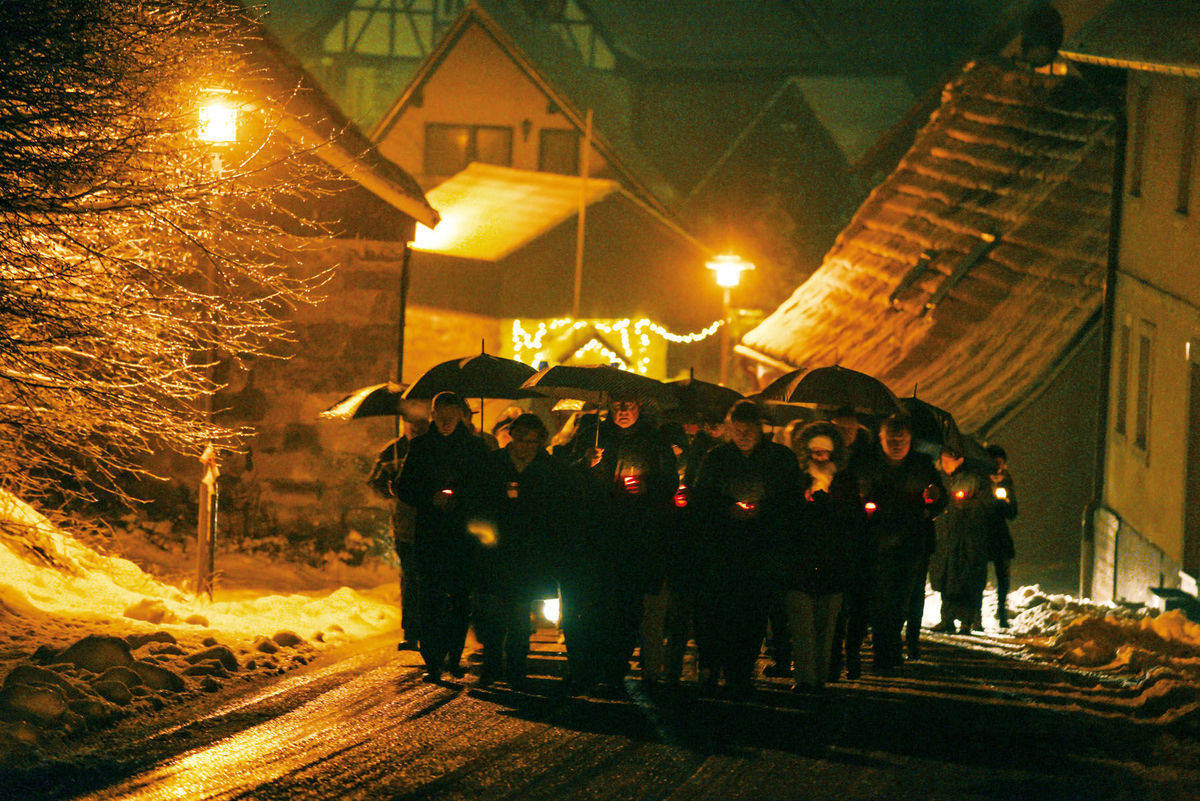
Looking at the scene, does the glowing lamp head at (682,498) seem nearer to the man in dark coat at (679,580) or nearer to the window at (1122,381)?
the man in dark coat at (679,580)

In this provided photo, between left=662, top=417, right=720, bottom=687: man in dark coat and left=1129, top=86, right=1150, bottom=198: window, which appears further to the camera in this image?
left=1129, top=86, right=1150, bottom=198: window

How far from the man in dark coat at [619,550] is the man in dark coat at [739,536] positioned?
0.31 m

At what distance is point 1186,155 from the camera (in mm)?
16031

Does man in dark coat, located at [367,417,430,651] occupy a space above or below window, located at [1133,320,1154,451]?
below

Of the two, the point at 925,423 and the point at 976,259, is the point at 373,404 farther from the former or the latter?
the point at 976,259

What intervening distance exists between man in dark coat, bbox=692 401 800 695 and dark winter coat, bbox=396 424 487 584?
5.00 feet

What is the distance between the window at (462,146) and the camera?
42188mm

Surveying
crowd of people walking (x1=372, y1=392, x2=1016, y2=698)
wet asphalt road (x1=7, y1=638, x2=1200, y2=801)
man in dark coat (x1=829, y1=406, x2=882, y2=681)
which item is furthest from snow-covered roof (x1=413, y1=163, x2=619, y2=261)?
wet asphalt road (x1=7, y1=638, x2=1200, y2=801)

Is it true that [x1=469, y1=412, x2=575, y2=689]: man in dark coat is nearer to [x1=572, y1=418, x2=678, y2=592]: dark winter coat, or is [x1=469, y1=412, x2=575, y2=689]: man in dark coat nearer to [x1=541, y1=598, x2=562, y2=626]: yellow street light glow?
[x1=572, y1=418, x2=678, y2=592]: dark winter coat

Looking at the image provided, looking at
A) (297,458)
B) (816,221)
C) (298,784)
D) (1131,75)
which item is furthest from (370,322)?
(816,221)

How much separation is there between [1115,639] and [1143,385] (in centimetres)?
581

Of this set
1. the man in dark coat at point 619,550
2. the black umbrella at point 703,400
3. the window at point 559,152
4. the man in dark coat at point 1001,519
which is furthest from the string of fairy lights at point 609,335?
the man in dark coat at point 619,550

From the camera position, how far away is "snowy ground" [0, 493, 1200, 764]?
9054 millimetres

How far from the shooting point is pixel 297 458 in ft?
58.1
